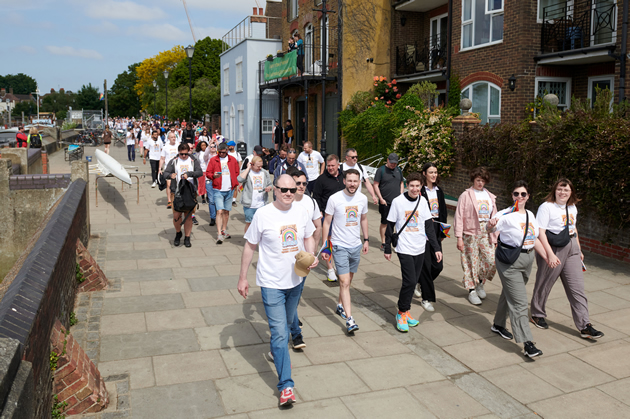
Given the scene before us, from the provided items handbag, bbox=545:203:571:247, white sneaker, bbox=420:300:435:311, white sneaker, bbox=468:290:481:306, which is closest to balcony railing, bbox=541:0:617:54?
white sneaker, bbox=468:290:481:306

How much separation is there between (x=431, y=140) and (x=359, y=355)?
391 inches

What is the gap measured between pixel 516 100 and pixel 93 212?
12.2 meters

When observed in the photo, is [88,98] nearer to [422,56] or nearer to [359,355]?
[422,56]

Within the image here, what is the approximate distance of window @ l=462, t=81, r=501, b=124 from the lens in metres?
17.5

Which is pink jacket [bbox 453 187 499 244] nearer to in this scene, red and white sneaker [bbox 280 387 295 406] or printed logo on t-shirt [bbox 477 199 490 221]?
printed logo on t-shirt [bbox 477 199 490 221]

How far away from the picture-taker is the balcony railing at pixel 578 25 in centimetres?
1527

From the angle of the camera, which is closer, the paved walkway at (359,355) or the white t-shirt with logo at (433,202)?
the paved walkway at (359,355)

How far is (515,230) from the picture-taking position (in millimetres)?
5902

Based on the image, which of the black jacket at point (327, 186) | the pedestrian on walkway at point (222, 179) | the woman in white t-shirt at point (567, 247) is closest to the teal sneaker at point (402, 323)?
the woman in white t-shirt at point (567, 247)

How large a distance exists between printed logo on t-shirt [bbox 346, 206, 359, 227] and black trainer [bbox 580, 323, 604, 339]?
9.18ft

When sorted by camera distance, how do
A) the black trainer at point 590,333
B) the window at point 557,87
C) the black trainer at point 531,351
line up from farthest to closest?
the window at point 557,87, the black trainer at point 590,333, the black trainer at point 531,351

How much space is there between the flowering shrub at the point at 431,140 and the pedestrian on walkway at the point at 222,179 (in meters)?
5.90

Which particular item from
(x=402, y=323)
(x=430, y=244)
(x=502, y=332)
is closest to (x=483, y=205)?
(x=430, y=244)

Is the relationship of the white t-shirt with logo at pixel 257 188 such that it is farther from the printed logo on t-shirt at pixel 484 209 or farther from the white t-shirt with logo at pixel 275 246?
the white t-shirt with logo at pixel 275 246
